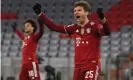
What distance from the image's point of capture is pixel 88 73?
16.5 feet

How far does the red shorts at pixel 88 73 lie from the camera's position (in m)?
5.03

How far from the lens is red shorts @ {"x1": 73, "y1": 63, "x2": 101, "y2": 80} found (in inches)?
198

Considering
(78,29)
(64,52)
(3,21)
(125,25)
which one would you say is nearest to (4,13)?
(3,21)

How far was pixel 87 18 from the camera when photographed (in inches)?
205

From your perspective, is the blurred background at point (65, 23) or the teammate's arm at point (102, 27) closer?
the teammate's arm at point (102, 27)

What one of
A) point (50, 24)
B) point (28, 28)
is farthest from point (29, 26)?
point (50, 24)

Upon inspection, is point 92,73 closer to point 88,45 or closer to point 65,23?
point 88,45

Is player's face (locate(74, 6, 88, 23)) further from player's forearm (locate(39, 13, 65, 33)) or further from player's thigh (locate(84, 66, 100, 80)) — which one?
player's thigh (locate(84, 66, 100, 80))

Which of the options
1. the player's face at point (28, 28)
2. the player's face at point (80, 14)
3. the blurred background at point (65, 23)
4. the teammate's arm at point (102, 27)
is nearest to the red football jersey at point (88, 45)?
the teammate's arm at point (102, 27)

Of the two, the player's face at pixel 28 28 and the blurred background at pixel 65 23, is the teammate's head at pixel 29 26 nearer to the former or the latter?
the player's face at pixel 28 28

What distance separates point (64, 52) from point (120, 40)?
200 centimetres

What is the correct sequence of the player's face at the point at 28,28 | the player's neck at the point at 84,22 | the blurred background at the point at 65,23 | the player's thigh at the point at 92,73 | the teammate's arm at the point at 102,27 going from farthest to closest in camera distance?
1. the blurred background at the point at 65,23
2. the player's face at the point at 28,28
3. the player's neck at the point at 84,22
4. the player's thigh at the point at 92,73
5. the teammate's arm at the point at 102,27

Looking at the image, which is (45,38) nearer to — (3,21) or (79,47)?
(3,21)

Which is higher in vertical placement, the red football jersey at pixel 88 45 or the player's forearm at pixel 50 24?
the player's forearm at pixel 50 24
